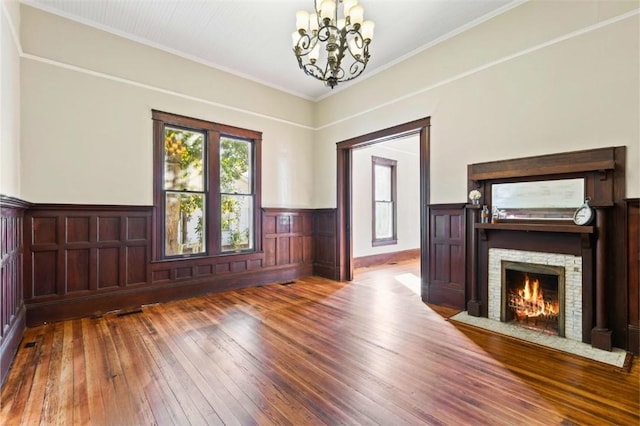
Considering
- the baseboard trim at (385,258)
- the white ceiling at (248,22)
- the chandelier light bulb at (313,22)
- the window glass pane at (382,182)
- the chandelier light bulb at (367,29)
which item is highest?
the white ceiling at (248,22)

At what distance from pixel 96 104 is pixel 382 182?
5.82 meters

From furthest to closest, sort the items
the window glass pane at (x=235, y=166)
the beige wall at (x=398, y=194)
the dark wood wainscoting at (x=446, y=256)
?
1. the beige wall at (x=398, y=194)
2. the window glass pane at (x=235, y=166)
3. the dark wood wainscoting at (x=446, y=256)

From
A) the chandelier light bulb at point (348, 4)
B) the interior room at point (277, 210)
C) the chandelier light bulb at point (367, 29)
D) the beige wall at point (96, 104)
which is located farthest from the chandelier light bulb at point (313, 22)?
the beige wall at point (96, 104)

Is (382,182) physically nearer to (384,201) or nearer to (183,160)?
(384,201)

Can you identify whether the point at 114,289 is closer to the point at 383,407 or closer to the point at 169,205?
the point at 169,205

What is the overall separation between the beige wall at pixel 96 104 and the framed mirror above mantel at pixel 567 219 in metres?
4.08

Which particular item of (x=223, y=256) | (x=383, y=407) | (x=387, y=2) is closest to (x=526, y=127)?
(x=387, y=2)

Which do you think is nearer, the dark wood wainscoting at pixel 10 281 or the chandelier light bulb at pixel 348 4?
the dark wood wainscoting at pixel 10 281

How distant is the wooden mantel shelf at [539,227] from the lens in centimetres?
272

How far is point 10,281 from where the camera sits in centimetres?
264

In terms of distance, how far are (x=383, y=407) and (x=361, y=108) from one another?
445cm

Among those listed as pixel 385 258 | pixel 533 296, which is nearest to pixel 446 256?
pixel 533 296

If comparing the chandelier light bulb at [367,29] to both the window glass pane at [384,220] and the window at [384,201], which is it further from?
the window glass pane at [384,220]

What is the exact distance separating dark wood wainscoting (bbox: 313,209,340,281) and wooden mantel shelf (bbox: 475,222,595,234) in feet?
8.79
